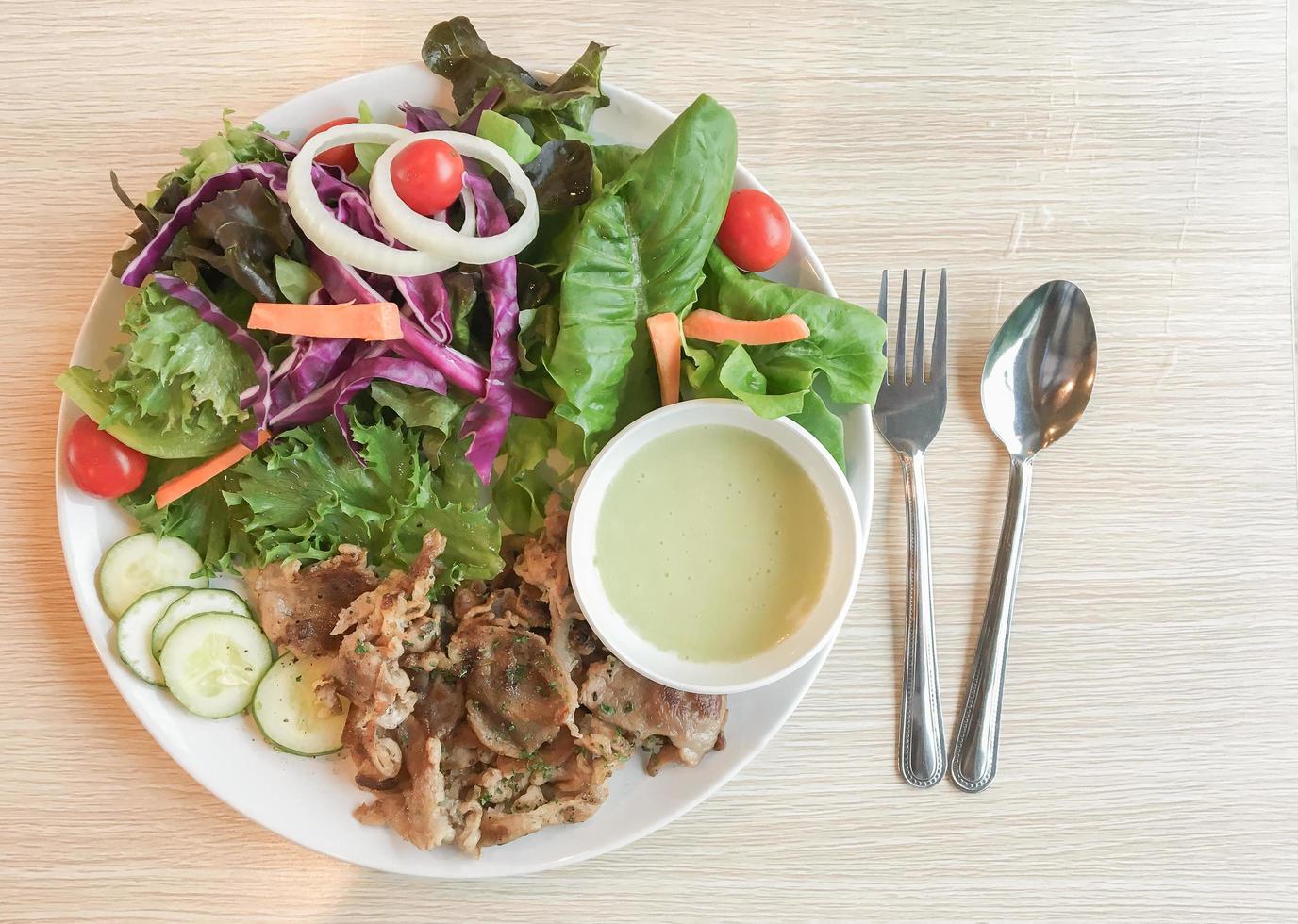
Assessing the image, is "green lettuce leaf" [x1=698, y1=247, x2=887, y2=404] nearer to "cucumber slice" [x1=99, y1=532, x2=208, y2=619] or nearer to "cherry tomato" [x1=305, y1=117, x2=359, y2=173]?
"cherry tomato" [x1=305, y1=117, x2=359, y2=173]

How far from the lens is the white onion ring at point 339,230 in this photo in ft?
6.77

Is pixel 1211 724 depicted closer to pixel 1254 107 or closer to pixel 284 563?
pixel 1254 107

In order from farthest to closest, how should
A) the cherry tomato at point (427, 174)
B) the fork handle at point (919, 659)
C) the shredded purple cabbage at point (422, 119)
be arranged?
the fork handle at point (919, 659) < the shredded purple cabbage at point (422, 119) < the cherry tomato at point (427, 174)

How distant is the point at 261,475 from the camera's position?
2.21m

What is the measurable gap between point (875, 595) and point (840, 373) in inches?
26.7

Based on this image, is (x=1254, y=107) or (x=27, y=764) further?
(x=1254, y=107)

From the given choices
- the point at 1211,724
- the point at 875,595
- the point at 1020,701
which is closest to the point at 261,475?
the point at 875,595

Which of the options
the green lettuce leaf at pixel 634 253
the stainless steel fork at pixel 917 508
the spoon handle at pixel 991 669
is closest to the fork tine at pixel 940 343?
the stainless steel fork at pixel 917 508

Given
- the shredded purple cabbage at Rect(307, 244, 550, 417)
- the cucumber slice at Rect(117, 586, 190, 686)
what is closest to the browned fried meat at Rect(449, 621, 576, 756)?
the shredded purple cabbage at Rect(307, 244, 550, 417)

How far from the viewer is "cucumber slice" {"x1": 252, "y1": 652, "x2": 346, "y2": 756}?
88.1 inches

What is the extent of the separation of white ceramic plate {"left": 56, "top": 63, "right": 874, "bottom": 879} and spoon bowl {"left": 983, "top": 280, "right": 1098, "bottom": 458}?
489 mm

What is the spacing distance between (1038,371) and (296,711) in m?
2.27

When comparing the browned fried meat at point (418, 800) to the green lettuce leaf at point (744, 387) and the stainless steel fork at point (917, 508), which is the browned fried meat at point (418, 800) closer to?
the green lettuce leaf at point (744, 387)

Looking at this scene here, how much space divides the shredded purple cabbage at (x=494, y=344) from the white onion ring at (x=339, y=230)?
57 mm
